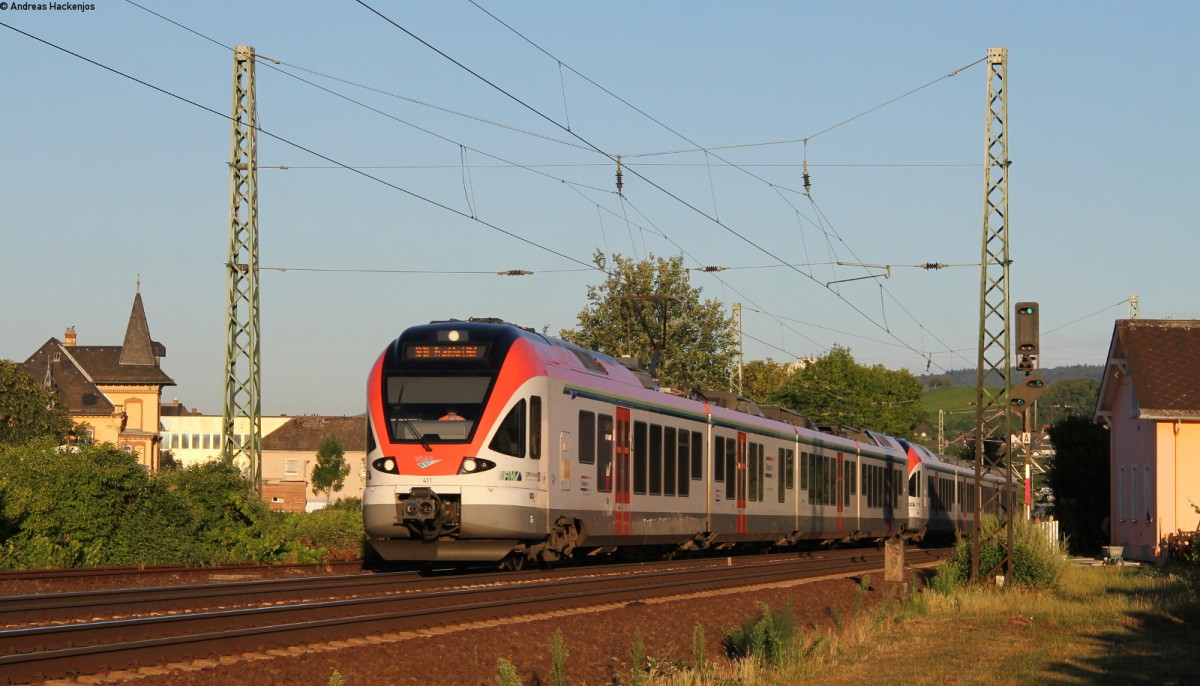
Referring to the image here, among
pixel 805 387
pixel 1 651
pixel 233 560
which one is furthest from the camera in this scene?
pixel 805 387

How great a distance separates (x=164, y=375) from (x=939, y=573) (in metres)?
105

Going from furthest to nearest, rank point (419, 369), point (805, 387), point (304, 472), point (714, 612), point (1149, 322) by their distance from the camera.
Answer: point (304, 472), point (805, 387), point (1149, 322), point (419, 369), point (714, 612)

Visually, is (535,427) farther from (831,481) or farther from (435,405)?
(831,481)

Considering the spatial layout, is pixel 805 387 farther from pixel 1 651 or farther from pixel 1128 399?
pixel 1 651

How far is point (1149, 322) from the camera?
1389 inches

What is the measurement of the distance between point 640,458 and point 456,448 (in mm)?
5071

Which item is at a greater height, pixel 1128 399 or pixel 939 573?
pixel 1128 399

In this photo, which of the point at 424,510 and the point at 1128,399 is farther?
the point at 1128,399

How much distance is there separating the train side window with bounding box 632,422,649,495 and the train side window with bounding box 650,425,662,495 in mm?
254

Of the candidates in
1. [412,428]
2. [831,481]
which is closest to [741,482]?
[831,481]

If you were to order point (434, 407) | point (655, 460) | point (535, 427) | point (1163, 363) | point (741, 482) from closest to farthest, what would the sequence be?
point (434, 407), point (535, 427), point (655, 460), point (741, 482), point (1163, 363)

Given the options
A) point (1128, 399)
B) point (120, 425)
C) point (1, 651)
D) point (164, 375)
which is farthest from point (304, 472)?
point (1, 651)

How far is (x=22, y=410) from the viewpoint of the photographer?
6812 centimetres

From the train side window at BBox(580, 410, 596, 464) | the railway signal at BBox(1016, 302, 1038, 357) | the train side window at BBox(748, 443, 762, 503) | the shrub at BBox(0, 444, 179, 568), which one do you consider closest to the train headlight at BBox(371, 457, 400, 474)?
the train side window at BBox(580, 410, 596, 464)
